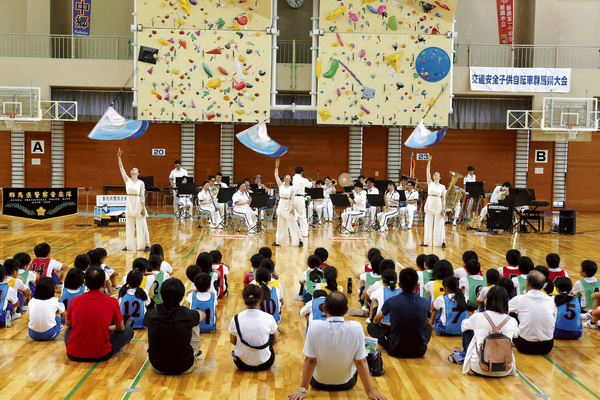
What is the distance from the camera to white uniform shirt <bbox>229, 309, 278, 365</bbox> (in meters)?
5.05

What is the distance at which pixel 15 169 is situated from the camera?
22.2 meters

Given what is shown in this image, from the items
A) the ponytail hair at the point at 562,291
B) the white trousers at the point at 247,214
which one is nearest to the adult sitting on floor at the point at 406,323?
the ponytail hair at the point at 562,291

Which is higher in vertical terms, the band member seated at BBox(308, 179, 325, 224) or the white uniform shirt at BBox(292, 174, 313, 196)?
the white uniform shirt at BBox(292, 174, 313, 196)

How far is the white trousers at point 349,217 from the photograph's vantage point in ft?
51.6

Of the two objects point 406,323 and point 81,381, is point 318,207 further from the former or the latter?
point 81,381

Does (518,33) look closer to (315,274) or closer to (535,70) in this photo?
(535,70)

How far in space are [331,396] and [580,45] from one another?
2156 cm

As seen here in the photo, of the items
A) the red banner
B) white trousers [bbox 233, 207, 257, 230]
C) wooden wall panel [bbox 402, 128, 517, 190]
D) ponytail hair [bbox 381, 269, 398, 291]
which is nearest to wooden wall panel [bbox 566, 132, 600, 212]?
wooden wall panel [bbox 402, 128, 517, 190]

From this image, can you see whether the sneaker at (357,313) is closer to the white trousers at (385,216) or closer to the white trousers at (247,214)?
the white trousers at (247,214)

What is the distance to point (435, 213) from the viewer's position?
13172 mm

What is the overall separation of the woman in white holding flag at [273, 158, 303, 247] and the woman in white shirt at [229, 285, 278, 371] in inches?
313

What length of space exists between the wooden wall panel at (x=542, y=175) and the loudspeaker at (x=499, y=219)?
761cm

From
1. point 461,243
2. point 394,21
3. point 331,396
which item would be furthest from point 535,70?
point 331,396

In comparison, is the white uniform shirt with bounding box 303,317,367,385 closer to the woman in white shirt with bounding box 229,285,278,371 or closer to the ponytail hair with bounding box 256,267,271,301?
the woman in white shirt with bounding box 229,285,278,371
